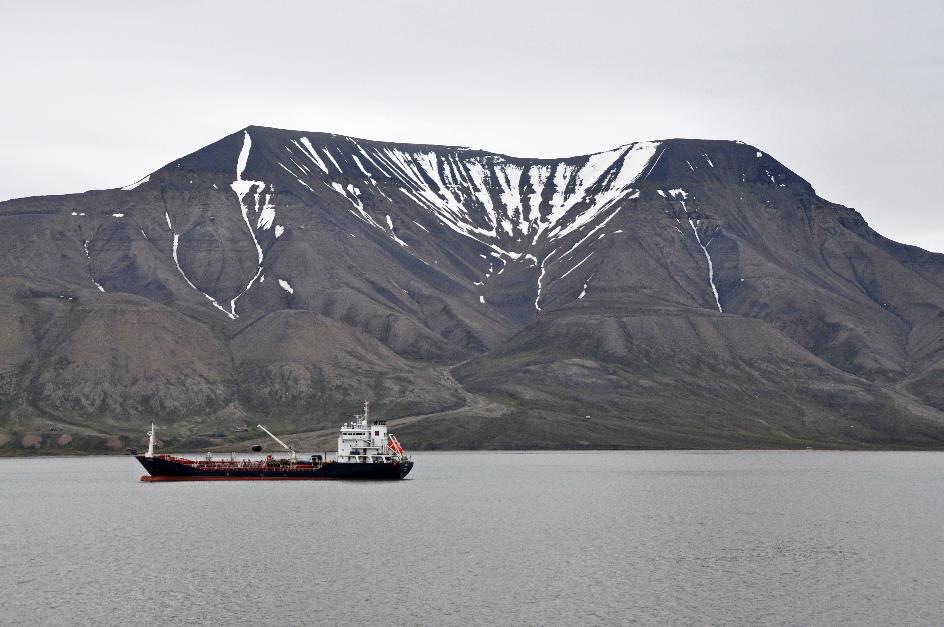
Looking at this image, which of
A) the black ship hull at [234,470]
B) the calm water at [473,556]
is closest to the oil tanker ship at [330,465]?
the black ship hull at [234,470]

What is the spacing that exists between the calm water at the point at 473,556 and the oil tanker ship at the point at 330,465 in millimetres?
18783

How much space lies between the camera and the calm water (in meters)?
70.2

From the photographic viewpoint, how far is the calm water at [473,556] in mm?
70188

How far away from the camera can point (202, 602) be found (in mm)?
72875

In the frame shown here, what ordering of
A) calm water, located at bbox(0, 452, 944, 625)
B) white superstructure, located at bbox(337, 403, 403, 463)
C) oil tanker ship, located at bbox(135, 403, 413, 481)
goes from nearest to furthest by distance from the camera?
calm water, located at bbox(0, 452, 944, 625) < oil tanker ship, located at bbox(135, 403, 413, 481) < white superstructure, located at bbox(337, 403, 403, 463)

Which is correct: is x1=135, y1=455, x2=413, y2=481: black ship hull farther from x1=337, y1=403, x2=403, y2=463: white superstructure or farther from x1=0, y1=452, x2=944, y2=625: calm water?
x1=0, y1=452, x2=944, y2=625: calm water

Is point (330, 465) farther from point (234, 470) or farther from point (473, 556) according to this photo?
point (473, 556)

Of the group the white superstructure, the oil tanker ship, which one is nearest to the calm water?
the oil tanker ship

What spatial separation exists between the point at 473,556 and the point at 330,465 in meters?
82.8

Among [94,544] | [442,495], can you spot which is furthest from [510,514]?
[94,544]

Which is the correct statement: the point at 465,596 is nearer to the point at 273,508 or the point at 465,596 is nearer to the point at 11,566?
the point at 11,566

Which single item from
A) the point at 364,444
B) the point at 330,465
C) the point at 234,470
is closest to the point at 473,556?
the point at 330,465

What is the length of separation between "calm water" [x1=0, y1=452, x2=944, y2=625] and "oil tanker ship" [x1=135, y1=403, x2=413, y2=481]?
1878 centimetres

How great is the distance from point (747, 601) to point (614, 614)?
9.11 metres
